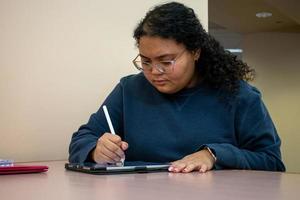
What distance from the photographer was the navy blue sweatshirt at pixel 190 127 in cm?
135

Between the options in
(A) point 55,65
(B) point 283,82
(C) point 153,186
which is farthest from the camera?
(B) point 283,82

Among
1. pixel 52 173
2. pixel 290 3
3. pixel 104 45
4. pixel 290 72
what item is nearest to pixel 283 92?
pixel 290 72

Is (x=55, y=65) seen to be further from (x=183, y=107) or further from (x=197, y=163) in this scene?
(x=197, y=163)

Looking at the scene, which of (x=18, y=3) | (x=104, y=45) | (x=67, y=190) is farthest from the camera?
(x=104, y=45)

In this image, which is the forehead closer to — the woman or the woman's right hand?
the woman

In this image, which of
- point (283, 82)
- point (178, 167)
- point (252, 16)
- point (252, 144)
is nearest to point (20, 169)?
point (178, 167)

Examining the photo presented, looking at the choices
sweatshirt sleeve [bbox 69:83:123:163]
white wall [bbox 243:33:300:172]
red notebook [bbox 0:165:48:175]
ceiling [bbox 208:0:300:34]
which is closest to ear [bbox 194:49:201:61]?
sweatshirt sleeve [bbox 69:83:123:163]

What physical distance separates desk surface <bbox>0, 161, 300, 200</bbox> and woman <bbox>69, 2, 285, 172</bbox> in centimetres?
22

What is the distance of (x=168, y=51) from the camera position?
141 cm

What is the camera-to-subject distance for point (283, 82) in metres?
6.57

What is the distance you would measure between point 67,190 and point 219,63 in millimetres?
819

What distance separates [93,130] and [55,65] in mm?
368

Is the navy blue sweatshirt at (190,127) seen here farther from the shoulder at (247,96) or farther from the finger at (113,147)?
the finger at (113,147)

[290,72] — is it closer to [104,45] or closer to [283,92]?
[283,92]
